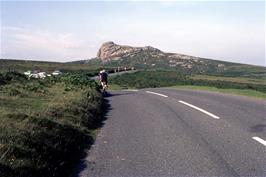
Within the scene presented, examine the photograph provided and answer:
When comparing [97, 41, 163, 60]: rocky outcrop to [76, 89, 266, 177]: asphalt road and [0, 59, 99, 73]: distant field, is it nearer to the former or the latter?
[0, 59, 99, 73]: distant field

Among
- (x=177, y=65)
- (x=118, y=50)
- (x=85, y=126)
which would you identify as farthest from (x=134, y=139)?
(x=118, y=50)

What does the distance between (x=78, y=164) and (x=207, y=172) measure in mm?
2487

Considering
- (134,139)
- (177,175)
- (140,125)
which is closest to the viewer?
(177,175)

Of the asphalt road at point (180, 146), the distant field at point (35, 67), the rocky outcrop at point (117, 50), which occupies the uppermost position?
the rocky outcrop at point (117, 50)

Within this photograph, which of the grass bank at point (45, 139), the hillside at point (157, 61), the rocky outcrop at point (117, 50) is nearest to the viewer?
the grass bank at point (45, 139)

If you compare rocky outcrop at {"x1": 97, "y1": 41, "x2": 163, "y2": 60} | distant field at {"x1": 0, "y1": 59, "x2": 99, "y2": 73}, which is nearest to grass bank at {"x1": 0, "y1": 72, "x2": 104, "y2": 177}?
distant field at {"x1": 0, "y1": 59, "x2": 99, "y2": 73}

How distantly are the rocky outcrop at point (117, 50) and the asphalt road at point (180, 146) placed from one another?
527 feet

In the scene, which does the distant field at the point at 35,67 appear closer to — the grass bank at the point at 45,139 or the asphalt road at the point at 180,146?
the grass bank at the point at 45,139

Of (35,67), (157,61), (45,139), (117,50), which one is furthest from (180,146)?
(117,50)

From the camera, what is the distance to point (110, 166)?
26.8 ft

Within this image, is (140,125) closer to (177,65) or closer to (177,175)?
(177,175)

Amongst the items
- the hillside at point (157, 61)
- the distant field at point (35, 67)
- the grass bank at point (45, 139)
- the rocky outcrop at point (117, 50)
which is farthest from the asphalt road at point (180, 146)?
the rocky outcrop at point (117, 50)

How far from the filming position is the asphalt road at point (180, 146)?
7.80 meters

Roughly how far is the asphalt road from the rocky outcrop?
527 feet
